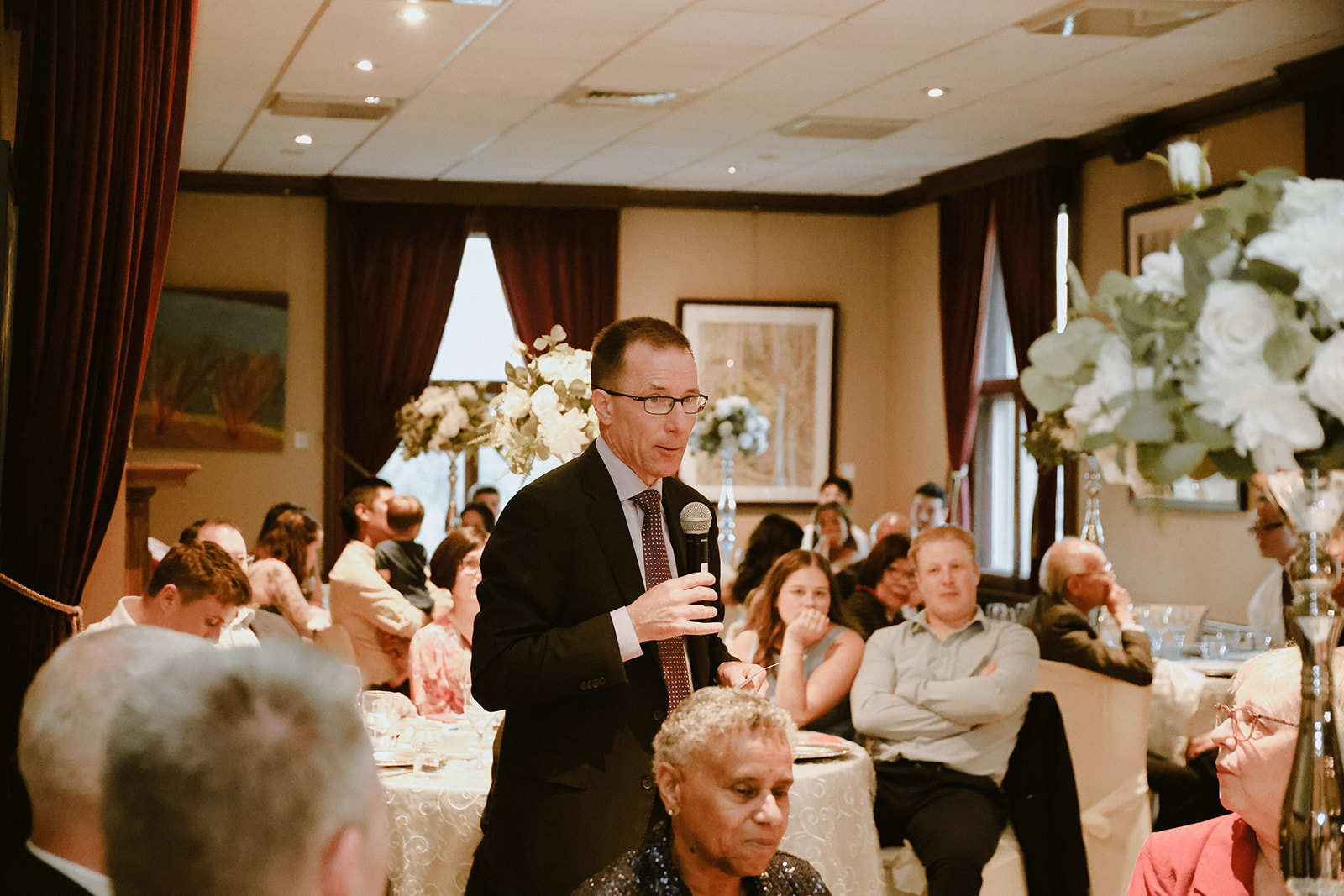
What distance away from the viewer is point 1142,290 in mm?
1318

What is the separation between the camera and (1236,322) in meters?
1.23

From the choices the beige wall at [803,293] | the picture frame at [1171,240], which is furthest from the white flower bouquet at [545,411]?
the beige wall at [803,293]

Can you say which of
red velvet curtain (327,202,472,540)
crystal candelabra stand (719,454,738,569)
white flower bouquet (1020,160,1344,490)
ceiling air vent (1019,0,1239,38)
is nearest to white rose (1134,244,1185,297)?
white flower bouquet (1020,160,1344,490)

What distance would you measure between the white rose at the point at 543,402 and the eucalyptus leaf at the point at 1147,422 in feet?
8.84

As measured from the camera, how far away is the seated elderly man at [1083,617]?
4.50 m

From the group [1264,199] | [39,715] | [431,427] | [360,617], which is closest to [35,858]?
[39,715]

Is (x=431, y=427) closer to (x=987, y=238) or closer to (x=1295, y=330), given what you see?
(x=987, y=238)

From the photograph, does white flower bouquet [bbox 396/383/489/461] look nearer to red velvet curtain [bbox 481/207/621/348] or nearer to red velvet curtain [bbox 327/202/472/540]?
red velvet curtain [bbox 327/202/472/540]

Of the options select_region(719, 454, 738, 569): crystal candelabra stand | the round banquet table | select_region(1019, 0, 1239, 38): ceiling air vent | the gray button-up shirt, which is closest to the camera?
the round banquet table

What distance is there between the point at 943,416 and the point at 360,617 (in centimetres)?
600

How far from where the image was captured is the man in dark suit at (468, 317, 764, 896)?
86.2 inches

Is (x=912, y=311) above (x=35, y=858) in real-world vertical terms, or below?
above

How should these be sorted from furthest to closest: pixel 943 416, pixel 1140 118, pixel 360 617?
1. pixel 943 416
2. pixel 1140 118
3. pixel 360 617

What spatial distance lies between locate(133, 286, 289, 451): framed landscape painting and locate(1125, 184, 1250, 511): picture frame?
612cm
